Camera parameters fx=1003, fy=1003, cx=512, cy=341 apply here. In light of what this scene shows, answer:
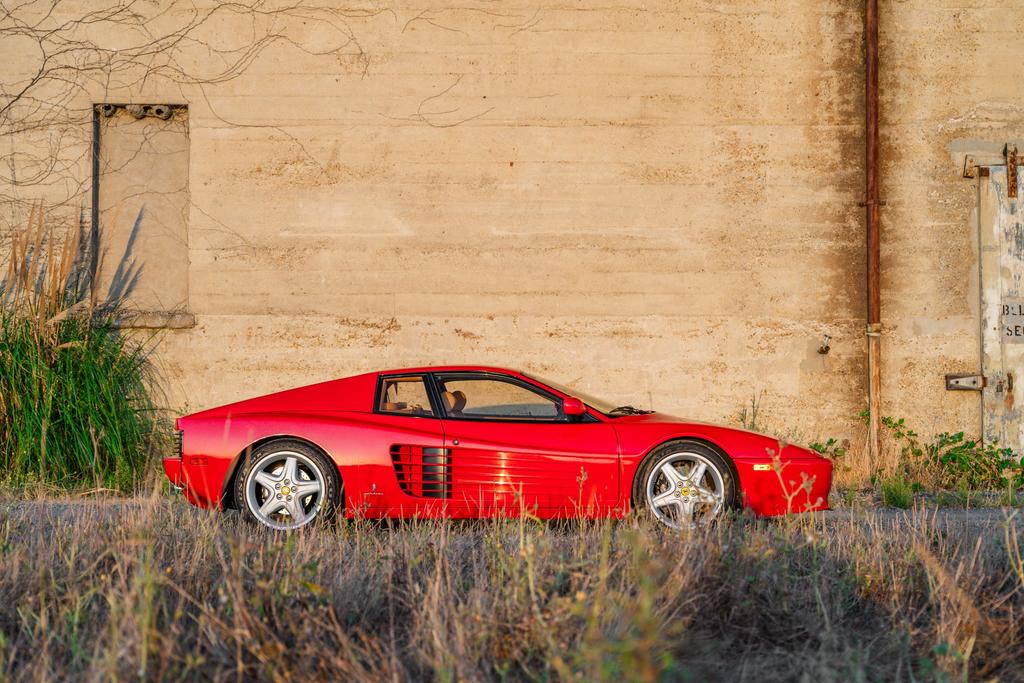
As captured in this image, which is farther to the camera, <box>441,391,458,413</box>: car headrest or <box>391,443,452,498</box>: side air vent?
<box>441,391,458,413</box>: car headrest

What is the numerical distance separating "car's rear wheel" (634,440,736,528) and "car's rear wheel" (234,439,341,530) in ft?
6.56

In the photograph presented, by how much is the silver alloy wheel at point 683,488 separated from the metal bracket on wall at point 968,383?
459 centimetres

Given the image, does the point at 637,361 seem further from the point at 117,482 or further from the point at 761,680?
the point at 761,680

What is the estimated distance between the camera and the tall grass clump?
8758 millimetres

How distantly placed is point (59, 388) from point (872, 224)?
25.8 ft

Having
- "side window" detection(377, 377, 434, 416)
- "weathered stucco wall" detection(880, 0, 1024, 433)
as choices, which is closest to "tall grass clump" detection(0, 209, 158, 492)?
"side window" detection(377, 377, 434, 416)

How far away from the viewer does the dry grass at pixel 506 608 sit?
3348 mm

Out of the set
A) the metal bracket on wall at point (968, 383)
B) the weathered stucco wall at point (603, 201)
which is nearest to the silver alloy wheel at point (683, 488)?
the weathered stucco wall at point (603, 201)

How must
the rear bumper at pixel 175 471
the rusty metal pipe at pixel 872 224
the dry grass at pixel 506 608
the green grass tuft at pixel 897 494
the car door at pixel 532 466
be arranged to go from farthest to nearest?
the rusty metal pipe at pixel 872 224 → the green grass tuft at pixel 897 494 → the rear bumper at pixel 175 471 → the car door at pixel 532 466 → the dry grass at pixel 506 608

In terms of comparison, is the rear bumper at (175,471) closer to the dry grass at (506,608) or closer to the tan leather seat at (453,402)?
the dry grass at (506,608)

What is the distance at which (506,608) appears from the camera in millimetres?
3762

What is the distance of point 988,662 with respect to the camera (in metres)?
3.73

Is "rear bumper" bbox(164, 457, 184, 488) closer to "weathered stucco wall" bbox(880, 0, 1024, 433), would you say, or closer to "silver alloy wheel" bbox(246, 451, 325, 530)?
"silver alloy wheel" bbox(246, 451, 325, 530)

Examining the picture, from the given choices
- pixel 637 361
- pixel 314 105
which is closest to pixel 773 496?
pixel 637 361
